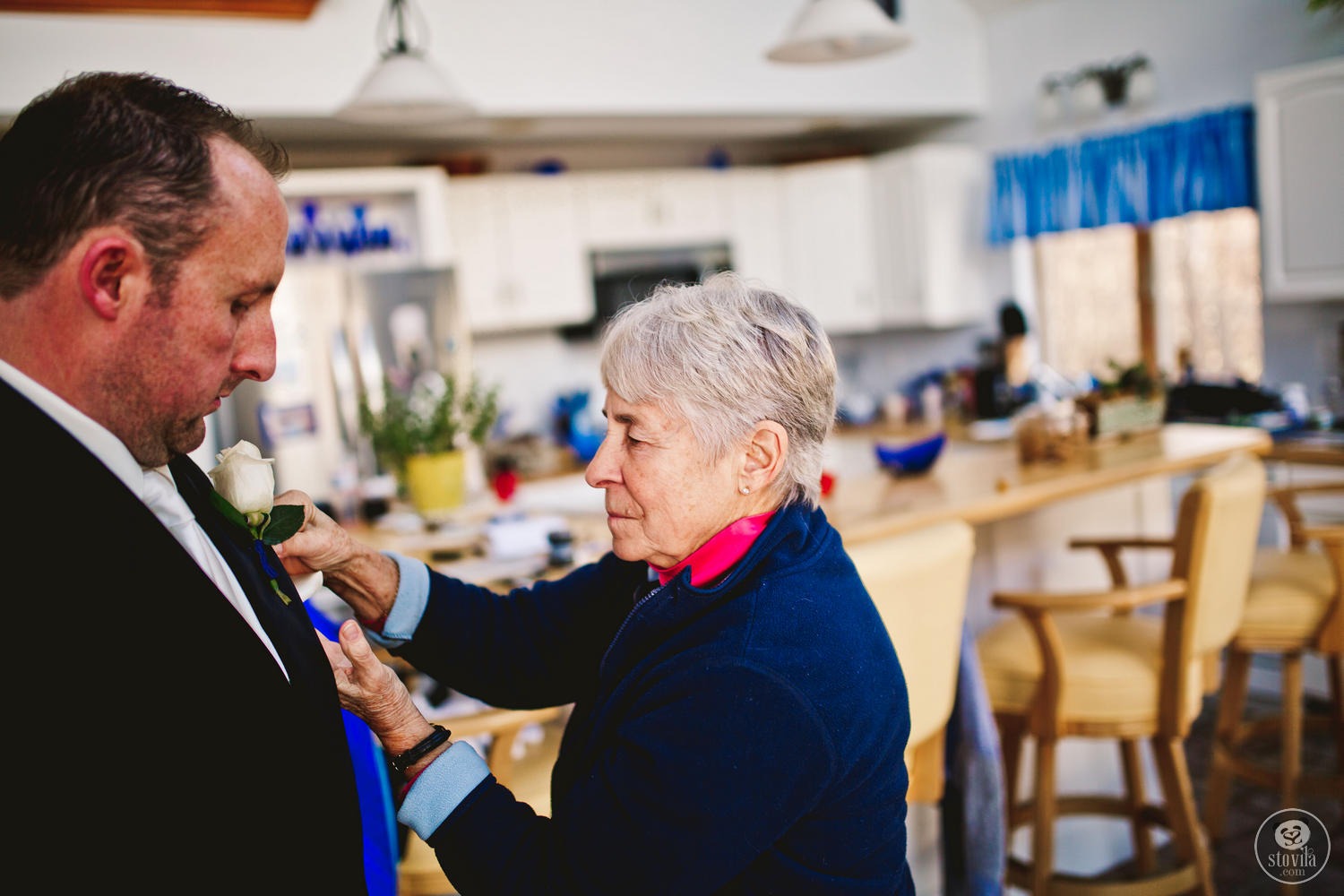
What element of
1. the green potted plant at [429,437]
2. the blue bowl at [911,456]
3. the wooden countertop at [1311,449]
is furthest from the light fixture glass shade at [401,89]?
the wooden countertop at [1311,449]

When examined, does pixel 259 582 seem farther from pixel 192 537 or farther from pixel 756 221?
pixel 756 221

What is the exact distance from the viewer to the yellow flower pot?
319 centimetres

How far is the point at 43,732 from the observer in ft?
2.58

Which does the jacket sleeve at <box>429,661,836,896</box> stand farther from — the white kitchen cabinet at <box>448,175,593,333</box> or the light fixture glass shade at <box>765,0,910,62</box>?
the white kitchen cabinet at <box>448,175,593,333</box>

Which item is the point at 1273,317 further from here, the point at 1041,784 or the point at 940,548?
the point at 940,548

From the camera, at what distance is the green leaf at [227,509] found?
44.8 inches

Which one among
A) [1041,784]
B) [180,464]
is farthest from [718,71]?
[180,464]

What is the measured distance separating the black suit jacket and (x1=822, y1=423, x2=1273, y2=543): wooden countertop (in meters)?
1.75

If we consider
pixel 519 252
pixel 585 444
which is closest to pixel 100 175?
pixel 585 444

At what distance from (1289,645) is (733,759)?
2.53 meters

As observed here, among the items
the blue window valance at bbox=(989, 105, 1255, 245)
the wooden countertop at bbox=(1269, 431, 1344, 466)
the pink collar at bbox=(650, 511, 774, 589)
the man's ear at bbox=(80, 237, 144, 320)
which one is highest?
the blue window valance at bbox=(989, 105, 1255, 245)

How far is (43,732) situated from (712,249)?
5.58m

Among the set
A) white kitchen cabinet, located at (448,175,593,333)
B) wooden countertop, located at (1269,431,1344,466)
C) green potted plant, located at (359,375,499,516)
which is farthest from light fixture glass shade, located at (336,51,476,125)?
wooden countertop, located at (1269,431,1344,466)

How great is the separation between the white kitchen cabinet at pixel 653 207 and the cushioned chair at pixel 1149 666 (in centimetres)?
375
